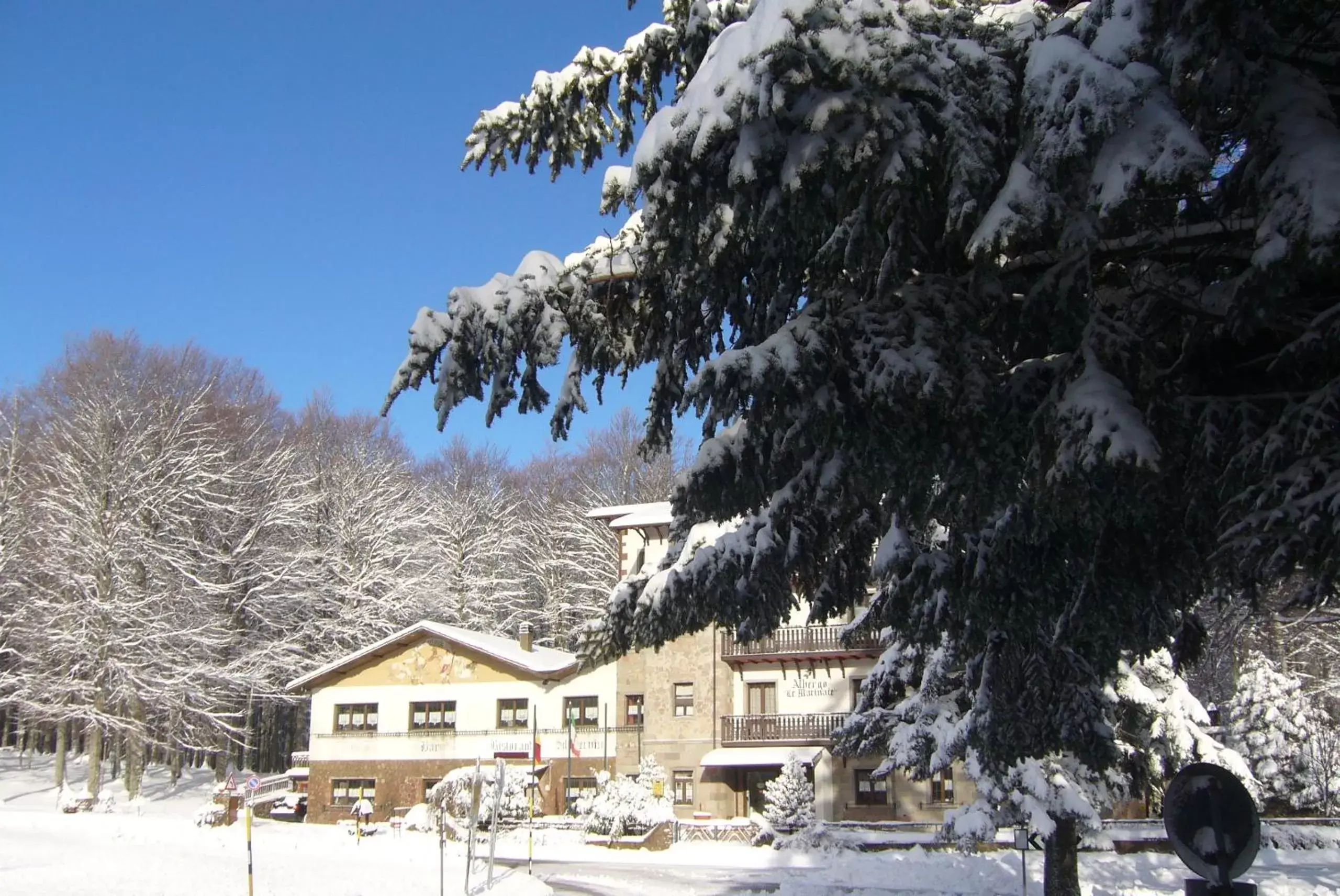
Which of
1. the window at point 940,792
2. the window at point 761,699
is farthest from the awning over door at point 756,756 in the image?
the window at point 940,792

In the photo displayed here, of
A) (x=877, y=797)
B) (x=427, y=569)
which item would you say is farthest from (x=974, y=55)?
(x=427, y=569)

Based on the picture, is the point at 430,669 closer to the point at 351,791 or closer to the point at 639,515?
the point at 351,791

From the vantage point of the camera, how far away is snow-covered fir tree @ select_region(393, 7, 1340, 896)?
16.6 ft

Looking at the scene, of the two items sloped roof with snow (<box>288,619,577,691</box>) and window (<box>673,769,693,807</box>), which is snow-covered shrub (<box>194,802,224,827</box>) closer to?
sloped roof with snow (<box>288,619,577,691</box>)

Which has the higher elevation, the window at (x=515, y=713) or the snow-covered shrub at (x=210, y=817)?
the window at (x=515, y=713)

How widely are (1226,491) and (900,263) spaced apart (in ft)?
6.93

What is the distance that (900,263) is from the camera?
611 centimetres

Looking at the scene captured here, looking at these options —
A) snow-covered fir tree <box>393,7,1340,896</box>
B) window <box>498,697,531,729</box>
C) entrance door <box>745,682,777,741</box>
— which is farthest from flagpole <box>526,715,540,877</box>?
snow-covered fir tree <box>393,7,1340,896</box>

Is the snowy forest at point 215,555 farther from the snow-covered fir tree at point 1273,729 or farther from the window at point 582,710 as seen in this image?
the snow-covered fir tree at point 1273,729

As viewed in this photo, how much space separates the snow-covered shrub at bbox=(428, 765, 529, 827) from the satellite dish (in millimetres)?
29501

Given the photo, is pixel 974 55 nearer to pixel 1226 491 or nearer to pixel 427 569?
pixel 1226 491

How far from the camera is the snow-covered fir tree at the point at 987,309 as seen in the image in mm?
5074

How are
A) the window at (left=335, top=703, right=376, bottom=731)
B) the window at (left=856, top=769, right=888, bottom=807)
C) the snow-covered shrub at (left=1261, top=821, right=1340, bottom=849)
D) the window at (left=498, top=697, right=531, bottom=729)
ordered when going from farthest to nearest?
the window at (left=335, top=703, right=376, bottom=731) < the window at (left=498, top=697, right=531, bottom=729) < the window at (left=856, top=769, right=888, bottom=807) < the snow-covered shrub at (left=1261, top=821, right=1340, bottom=849)

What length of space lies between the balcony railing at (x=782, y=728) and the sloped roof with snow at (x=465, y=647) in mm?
6456
